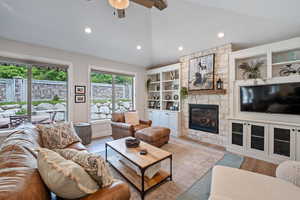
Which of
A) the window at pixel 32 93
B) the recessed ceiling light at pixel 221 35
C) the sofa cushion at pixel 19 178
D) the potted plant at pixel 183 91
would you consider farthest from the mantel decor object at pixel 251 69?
→ the window at pixel 32 93

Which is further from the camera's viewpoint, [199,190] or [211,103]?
[211,103]

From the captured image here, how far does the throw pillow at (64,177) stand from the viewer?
90 centimetres

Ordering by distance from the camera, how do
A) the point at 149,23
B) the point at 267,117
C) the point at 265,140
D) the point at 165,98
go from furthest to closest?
the point at 165,98
the point at 149,23
the point at 267,117
the point at 265,140

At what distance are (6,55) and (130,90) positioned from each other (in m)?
3.55

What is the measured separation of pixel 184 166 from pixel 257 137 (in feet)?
5.70

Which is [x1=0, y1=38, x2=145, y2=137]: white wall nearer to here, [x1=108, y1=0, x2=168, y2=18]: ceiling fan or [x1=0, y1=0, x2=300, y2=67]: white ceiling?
[x1=0, y1=0, x2=300, y2=67]: white ceiling

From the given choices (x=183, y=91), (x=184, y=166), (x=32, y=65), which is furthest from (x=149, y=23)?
(x=184, y=166)

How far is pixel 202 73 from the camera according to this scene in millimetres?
3984

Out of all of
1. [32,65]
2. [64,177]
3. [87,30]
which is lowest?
[64,177]

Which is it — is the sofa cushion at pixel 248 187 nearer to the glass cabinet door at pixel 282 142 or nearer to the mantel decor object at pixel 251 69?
the glass cabinet door at pixel 282 142

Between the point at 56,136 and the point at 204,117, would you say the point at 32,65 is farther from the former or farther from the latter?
the point at 204,117

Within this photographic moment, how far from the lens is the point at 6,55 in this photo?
9.89ft

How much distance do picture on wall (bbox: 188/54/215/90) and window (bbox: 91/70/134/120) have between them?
96.3 inches

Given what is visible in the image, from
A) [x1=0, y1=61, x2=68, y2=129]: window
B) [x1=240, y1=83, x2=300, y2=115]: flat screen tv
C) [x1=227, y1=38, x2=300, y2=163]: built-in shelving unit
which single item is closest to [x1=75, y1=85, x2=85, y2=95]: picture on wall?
[x1=0, y1=61, x2=68, y2=129]: window
